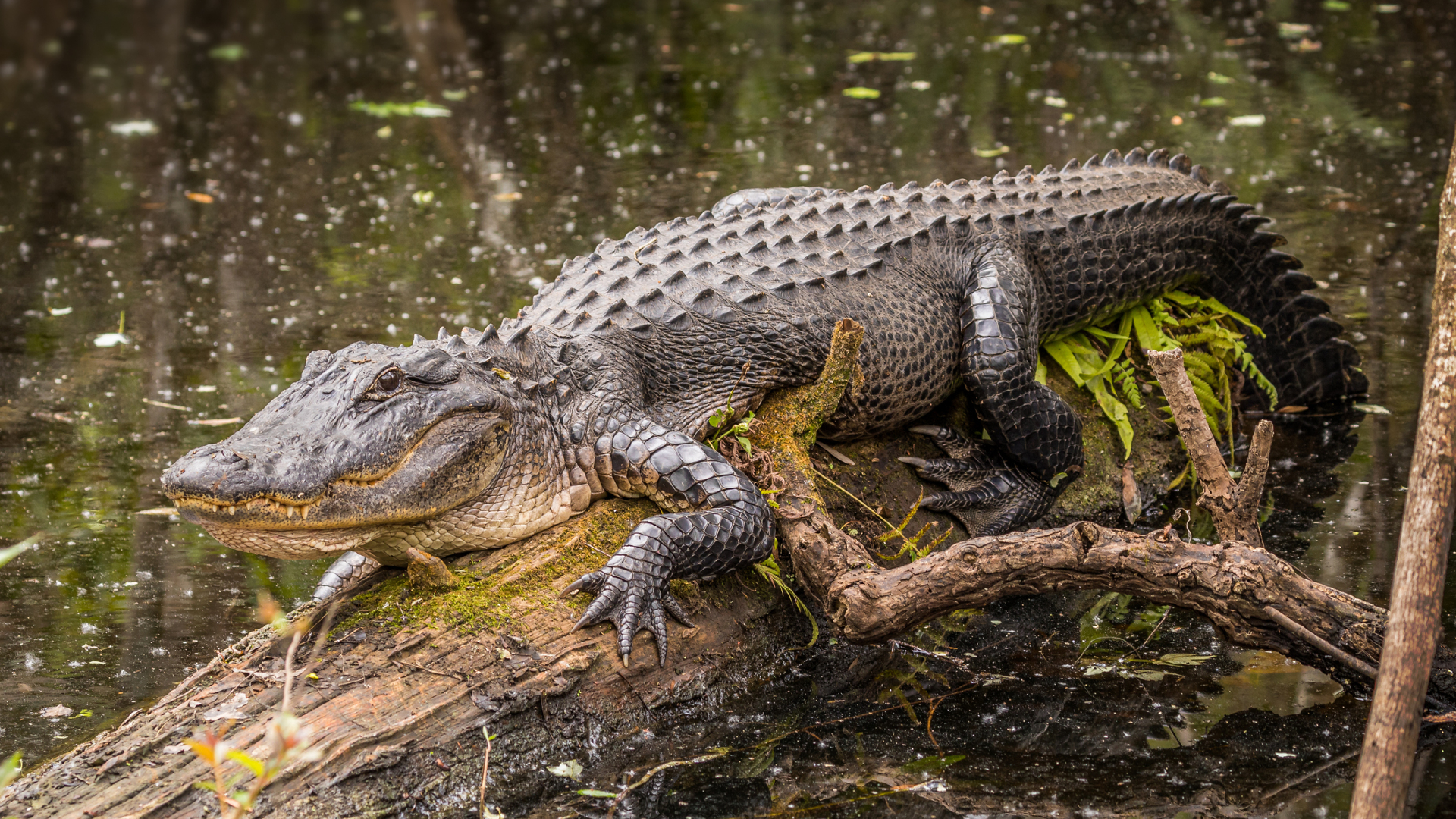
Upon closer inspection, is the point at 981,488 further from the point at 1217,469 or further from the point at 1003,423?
the point at 1217,469

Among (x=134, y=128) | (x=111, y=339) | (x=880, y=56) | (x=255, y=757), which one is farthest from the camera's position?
(x=880, y=56)

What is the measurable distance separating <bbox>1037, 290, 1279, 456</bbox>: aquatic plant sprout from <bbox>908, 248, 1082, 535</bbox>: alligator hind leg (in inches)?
18.2

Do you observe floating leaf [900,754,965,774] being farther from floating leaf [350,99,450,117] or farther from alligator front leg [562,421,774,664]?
floating leaf [350,99,450,117]

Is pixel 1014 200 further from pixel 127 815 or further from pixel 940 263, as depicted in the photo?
pixel 127 815

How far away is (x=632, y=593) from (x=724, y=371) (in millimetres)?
1097

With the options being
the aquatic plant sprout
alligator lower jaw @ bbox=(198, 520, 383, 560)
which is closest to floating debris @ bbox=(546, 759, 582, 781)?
alligator lower jaw @ bbox=(198, 520, 383, 560)

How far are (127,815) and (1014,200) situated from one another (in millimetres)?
4158

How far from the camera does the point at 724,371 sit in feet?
15.3

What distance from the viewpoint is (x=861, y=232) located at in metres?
5.21

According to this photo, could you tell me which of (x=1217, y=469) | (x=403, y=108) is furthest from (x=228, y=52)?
(x=1217, y=469)

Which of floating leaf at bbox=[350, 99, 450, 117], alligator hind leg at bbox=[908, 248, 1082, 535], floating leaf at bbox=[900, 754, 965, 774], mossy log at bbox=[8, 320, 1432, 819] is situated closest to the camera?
mossy log at bbox=[8, 320, 1432, 819]

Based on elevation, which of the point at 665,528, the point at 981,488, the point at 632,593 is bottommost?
the point at 981,488

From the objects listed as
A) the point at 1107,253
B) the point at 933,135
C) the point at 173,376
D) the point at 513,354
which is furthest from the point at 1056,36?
the point at 513,354

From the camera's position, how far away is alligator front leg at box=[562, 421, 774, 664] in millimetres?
3900
